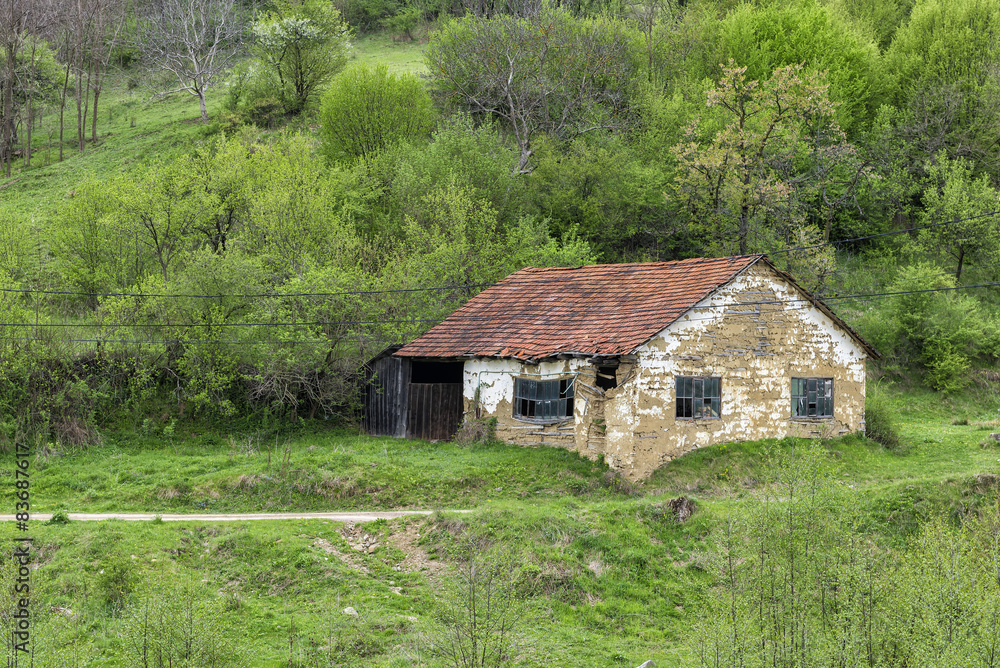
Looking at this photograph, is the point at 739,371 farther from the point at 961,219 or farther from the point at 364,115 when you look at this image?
the point at 364,115

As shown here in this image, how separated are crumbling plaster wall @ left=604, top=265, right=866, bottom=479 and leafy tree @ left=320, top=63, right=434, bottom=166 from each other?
24.2 metres

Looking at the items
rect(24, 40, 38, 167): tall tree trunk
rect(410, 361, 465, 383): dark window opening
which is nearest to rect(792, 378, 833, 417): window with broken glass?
rect(410, 361, 465, 383): dark window opening

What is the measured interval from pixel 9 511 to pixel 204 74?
141ft

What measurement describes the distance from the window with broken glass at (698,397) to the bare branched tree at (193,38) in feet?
139

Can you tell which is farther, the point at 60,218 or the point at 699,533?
the point at 60,218

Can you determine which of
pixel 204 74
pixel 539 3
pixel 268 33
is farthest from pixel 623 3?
pixel 204 74

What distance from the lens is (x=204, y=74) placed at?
185ft

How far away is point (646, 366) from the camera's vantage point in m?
21.1

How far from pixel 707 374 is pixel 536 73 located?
1043 inches

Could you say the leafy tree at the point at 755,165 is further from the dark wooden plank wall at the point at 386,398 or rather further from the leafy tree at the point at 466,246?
the dark wooden plank wall at the point at 386,398

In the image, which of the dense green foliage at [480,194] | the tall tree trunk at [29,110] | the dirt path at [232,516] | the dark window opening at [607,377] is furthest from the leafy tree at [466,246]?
the tall tree trunk at [29,110]

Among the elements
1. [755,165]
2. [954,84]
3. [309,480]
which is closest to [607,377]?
[309,480]

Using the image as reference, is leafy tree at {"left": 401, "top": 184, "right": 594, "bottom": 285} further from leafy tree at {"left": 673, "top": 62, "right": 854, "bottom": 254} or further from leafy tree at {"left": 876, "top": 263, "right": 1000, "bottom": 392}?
leafy tree at {"left": 876, "top": 263, "right": 1000, "bottom": 392}

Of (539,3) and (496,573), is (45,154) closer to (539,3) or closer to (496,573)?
(539,3)
